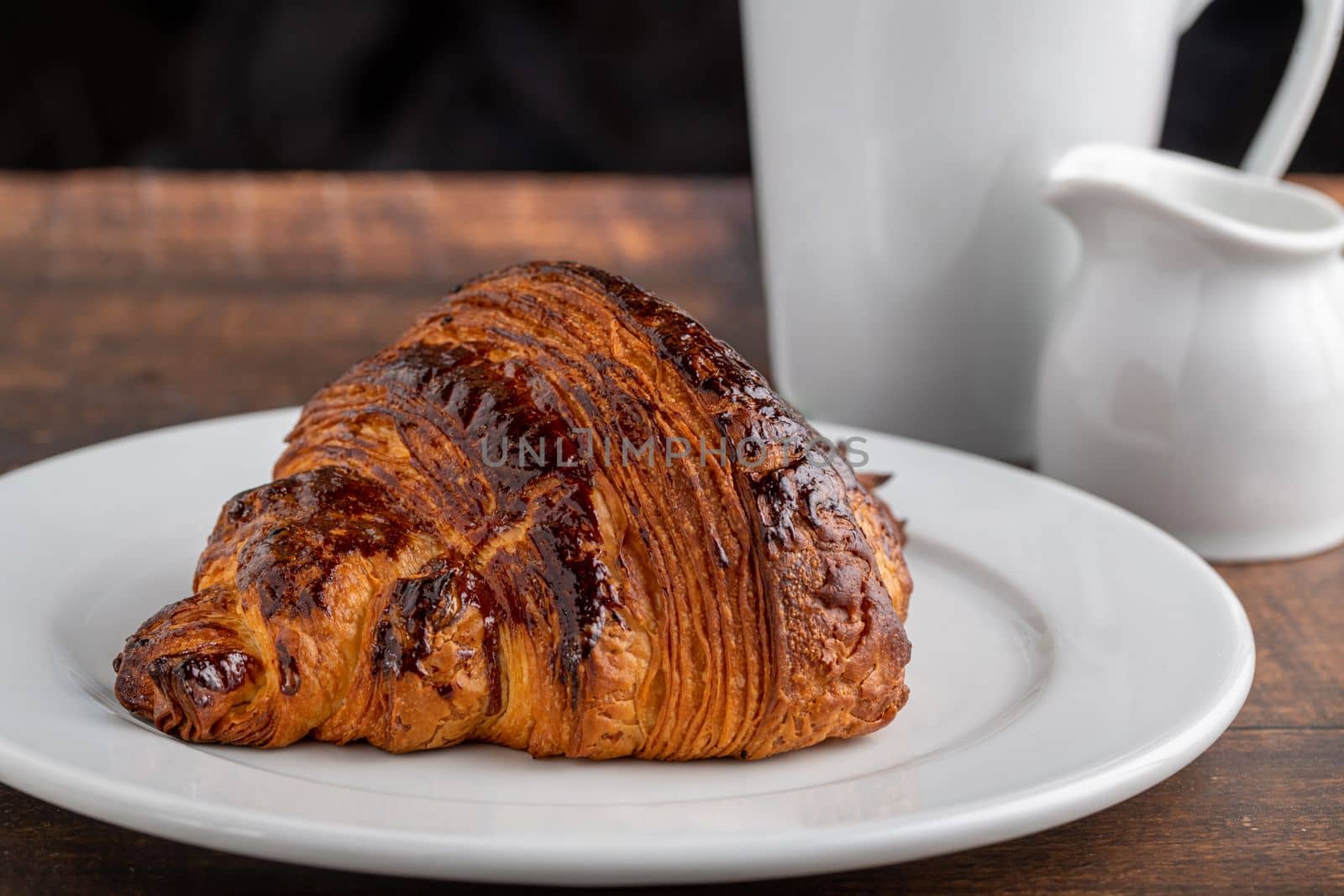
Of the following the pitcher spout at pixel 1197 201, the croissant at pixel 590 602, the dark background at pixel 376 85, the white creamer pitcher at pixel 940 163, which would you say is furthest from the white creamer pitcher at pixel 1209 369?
the dark background at pixel 376 85

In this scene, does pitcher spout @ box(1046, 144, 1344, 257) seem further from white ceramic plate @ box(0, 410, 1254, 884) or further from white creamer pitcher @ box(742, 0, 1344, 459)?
white ceramic plate @ box(0, 410, 1254, 884)

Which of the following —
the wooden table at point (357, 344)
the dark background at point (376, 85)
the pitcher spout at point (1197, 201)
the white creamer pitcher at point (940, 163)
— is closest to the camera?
the wooden table at point (357, 344)

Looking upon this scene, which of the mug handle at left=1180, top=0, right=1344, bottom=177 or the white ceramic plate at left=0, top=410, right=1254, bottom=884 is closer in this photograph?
the white ceramic plate at left=0, top=410, right=1254, bottom=884

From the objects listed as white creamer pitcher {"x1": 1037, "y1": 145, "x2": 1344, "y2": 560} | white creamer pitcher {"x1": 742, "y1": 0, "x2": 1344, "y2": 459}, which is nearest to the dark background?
white creamer pitcher {"x1": 742, "y1": 0, "x2": 1344, "y2": 459}

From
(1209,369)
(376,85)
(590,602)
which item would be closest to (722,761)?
(590,602)

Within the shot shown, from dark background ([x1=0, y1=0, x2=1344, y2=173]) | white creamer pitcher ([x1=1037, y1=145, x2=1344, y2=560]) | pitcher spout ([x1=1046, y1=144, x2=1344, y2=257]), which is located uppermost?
pitcher spout ([x1=1046, y1=144, x2=1344, y2=257])

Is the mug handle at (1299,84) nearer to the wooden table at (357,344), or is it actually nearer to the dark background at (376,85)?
the wooden table at (357,344)
